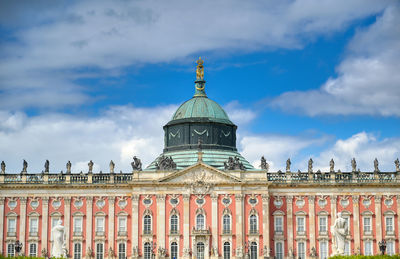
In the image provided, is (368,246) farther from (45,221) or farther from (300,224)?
(45,221)

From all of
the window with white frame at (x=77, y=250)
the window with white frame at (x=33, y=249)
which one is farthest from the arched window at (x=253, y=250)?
the window with white frame at (x=33, y=249)

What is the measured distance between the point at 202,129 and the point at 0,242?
93.5 feet

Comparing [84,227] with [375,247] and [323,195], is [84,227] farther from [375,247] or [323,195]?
[375,247]

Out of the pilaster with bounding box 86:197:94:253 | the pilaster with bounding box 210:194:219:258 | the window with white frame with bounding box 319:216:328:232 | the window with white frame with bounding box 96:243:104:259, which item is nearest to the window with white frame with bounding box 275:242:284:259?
the window with white frame with bounding box 319:216:328:232

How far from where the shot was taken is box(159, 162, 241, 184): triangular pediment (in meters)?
82.1

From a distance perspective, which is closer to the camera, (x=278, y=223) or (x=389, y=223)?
(x=389, y=223)

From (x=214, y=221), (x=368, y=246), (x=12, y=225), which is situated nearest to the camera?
(x=214, y=221)

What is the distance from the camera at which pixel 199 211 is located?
81750mm

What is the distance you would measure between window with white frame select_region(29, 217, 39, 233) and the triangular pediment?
1607 cm

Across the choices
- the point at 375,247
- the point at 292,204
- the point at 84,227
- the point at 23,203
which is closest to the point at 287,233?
the point at 292,204

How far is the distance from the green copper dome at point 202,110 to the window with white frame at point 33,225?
72.9ft

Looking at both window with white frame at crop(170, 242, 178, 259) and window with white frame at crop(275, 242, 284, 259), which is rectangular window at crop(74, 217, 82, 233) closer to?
window with white frame at crop(170, 242, 178, 259)

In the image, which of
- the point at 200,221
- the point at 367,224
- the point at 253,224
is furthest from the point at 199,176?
the point at 367,224

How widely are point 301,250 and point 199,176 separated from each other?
15026 mm
